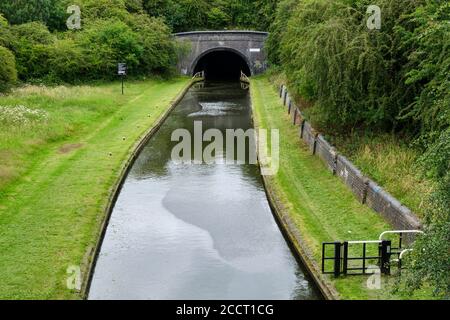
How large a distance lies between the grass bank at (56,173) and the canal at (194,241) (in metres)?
0.84

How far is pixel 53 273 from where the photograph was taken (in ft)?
44.2

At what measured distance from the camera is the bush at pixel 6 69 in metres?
33.8

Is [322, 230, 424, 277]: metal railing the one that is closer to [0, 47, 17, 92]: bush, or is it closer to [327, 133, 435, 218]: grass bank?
[327, 133, 435, 218]: grass bank

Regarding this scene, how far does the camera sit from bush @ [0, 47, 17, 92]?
33812mm

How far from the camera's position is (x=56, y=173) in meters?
21.6

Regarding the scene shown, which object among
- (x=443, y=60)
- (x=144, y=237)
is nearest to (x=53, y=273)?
(x=144, y=237)

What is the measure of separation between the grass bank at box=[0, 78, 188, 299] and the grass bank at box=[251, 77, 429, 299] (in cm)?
576

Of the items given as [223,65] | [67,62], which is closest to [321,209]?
[67,62]

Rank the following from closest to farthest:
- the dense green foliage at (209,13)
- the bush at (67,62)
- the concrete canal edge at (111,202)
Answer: the concrete canal edge at (111,202) → the bush at (67,62) → the dense green foliage at (209,13)

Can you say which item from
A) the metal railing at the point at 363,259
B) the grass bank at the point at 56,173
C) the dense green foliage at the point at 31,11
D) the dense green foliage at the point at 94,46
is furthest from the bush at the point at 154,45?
the metal railing at the point at 363,259

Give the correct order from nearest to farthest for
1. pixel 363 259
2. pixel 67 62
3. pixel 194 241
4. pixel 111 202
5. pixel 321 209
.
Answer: pixel 363 259
pixel 194 241
pixel 321 209
pixel 111 202
pixel 67 62

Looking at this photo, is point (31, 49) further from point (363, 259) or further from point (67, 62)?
point (363, 259)

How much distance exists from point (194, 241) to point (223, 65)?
5333 cm

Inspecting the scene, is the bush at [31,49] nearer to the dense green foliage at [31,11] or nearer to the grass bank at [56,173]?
the dense green foliage at [31,11]
